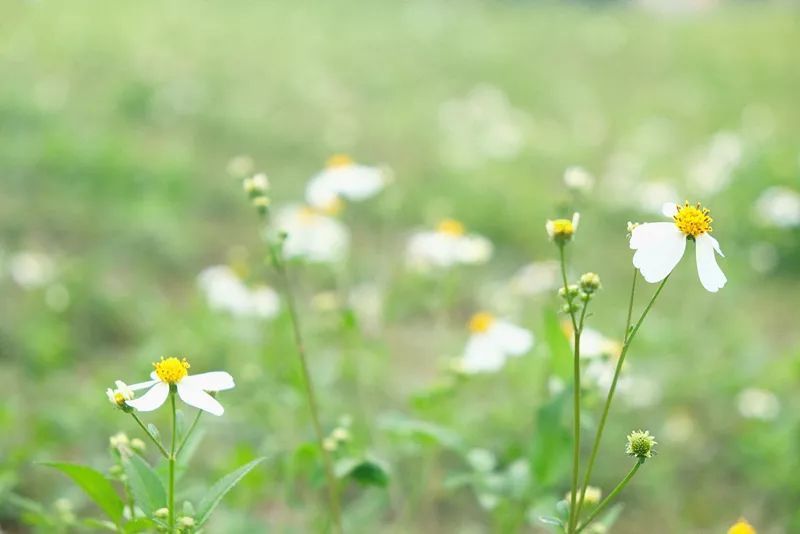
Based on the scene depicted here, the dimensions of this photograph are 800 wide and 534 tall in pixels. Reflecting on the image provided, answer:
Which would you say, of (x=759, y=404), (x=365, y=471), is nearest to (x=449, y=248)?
(x=365, y=471)

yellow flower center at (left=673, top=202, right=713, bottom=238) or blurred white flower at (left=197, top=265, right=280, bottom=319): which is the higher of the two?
blurred white flower at (left=197, top=265, right=280, bottom=319)

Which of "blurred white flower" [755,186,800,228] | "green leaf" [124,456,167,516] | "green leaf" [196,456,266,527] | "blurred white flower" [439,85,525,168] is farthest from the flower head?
"blurred white flower" [439,85,525,168]

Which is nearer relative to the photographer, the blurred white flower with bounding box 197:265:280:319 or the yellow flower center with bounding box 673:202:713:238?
the yellow flower center with bounding box 673:202:713:238

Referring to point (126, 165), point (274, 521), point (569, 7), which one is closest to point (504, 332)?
point (274, 521)

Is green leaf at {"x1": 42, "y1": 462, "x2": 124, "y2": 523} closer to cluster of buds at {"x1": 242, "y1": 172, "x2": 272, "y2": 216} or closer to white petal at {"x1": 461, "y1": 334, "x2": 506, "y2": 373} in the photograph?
cluster of buds at {"x1": 242, "y1": 172, "x2": 272, "y2": 216}

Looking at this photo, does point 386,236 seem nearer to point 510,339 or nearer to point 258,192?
point 510,339

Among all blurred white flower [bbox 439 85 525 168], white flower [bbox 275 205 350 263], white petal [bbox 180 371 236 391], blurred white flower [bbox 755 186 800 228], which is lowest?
white petal [bbox 180 371 236 391]
